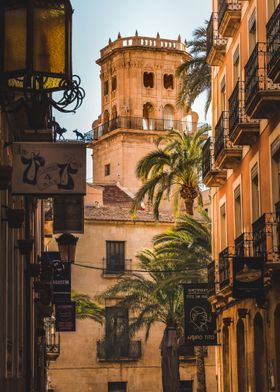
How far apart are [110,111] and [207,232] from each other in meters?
48.3

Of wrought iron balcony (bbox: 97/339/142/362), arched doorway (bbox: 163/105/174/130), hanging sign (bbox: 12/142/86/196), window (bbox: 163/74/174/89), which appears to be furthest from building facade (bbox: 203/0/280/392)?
window (bbox: 163/74/174/89)

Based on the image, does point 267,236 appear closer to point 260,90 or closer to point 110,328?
point 260,90

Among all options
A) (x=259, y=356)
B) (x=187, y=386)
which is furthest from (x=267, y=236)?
(x=187, y=386)

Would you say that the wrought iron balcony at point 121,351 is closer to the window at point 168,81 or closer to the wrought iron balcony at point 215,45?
the wrought iron balcony at point 215,45

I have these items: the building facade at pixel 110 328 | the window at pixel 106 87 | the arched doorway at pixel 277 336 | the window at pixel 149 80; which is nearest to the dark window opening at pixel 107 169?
the building facade at pixel 110 328

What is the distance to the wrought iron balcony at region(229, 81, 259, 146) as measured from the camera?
24.3 m

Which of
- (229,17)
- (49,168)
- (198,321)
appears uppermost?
(229,17)

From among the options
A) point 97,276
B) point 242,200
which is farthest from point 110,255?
point 242,200

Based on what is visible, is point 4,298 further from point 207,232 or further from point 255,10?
point 207,232

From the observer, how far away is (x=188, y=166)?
46719 mm

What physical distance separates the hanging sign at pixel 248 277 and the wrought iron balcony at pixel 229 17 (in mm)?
7949

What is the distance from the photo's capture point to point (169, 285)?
4428 cm

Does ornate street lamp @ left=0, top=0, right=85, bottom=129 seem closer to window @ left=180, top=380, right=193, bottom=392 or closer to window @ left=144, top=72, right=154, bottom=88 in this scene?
window @ left=180, top=380, right=193, bottom=392

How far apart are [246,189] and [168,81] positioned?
6470 centimetres
